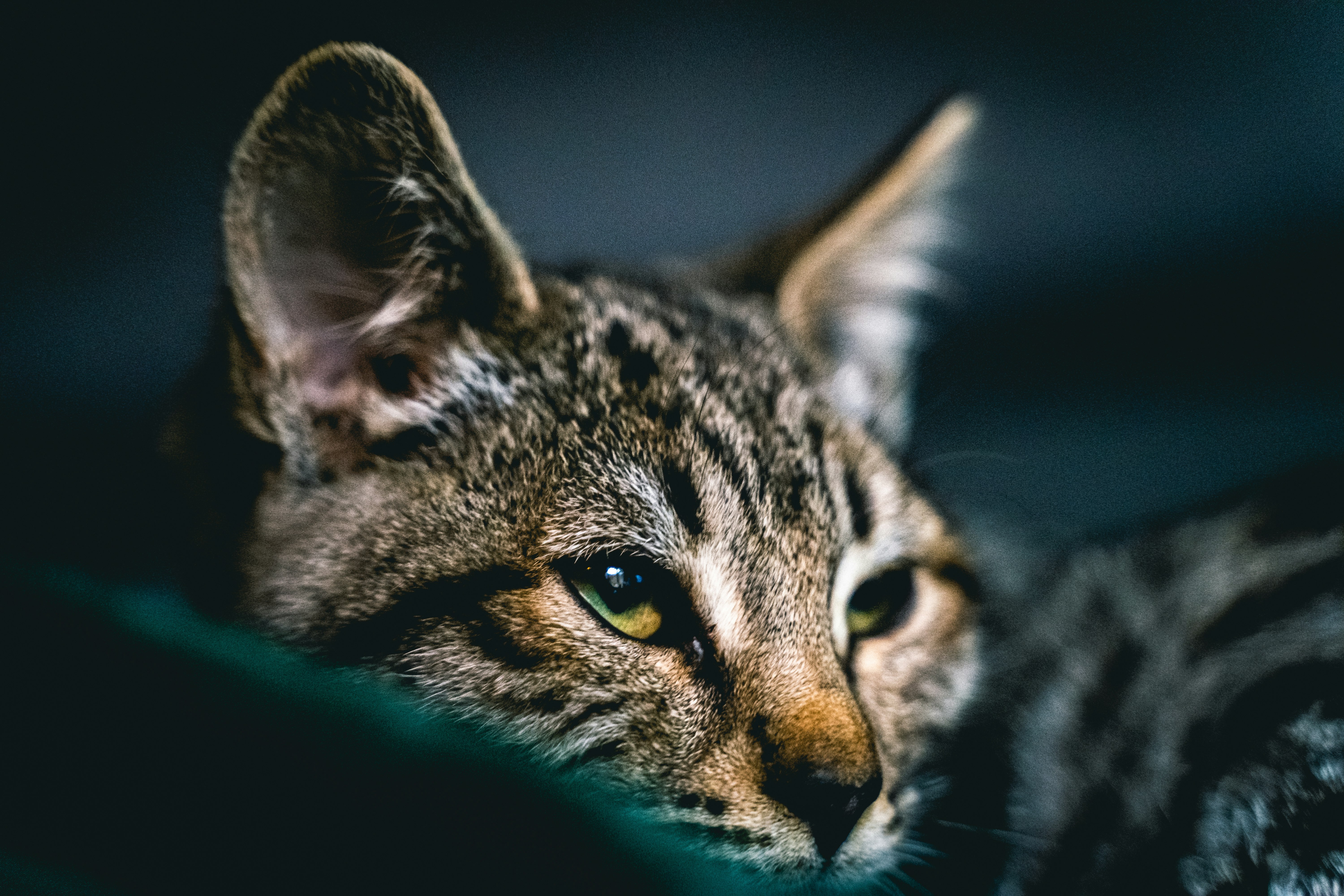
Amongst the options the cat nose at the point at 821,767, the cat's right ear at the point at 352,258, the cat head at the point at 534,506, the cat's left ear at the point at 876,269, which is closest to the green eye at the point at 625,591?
the cat head at the point at 534,506

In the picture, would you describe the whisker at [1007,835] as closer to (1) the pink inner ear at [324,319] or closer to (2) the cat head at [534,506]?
(2) the cat head at [534,506]

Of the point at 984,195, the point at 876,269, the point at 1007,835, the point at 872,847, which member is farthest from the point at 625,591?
the point at 984,195

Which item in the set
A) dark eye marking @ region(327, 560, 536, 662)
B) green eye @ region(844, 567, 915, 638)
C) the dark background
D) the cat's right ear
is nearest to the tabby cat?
green eye @ region(844, 567, 915, 638)

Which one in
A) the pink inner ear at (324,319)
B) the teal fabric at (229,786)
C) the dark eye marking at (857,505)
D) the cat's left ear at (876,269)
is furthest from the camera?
the cat's left ear at (876,269)

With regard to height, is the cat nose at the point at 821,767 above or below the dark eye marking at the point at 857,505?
below

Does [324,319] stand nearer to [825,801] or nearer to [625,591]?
[625,591]

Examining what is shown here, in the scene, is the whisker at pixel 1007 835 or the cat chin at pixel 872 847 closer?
the cat chin at pixel 872 847

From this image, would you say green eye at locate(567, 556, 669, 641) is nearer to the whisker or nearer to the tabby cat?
the tabby cat
